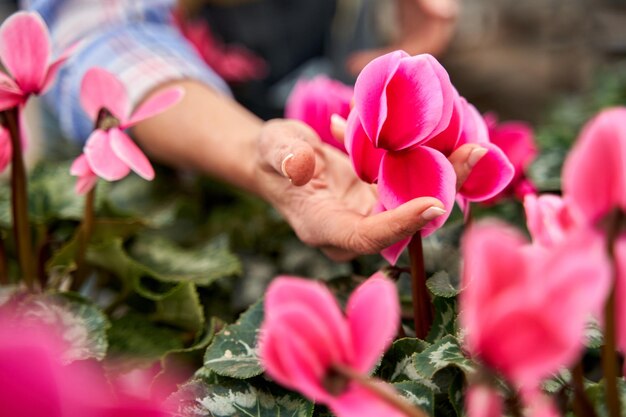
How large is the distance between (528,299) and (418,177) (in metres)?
0.23

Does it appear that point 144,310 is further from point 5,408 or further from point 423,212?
point 5,408

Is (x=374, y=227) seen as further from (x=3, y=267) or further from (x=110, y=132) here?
(x=3, y=267)

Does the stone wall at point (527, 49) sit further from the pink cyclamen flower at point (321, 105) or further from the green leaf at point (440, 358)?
the green leaf at point (440, 358)

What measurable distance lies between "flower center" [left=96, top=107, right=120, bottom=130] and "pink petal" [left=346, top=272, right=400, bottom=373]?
1.07ft

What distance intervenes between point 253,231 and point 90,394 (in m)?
0.65

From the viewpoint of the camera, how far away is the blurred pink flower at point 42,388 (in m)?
0.25

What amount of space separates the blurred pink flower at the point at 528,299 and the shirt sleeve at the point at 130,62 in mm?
744

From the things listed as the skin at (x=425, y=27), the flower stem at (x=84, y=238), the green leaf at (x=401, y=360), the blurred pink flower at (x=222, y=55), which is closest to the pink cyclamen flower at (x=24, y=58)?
the flower stem at (x=84, y=238)

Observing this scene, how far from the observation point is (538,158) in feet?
3.31

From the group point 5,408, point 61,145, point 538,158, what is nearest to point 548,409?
point 5,408

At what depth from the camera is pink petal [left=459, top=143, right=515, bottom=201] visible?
0.50 m

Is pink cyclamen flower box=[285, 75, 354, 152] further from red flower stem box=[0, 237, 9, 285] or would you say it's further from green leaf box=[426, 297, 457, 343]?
red flower stem box=[0, 237, 9, 285]

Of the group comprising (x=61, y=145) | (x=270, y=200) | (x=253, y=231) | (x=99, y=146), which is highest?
(x=99, y=146)

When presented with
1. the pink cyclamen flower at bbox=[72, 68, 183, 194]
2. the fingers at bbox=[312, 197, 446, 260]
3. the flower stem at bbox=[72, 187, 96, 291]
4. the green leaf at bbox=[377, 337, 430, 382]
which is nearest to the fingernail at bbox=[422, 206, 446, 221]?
the fingers at bbox=[312, 197, 446, 260]
